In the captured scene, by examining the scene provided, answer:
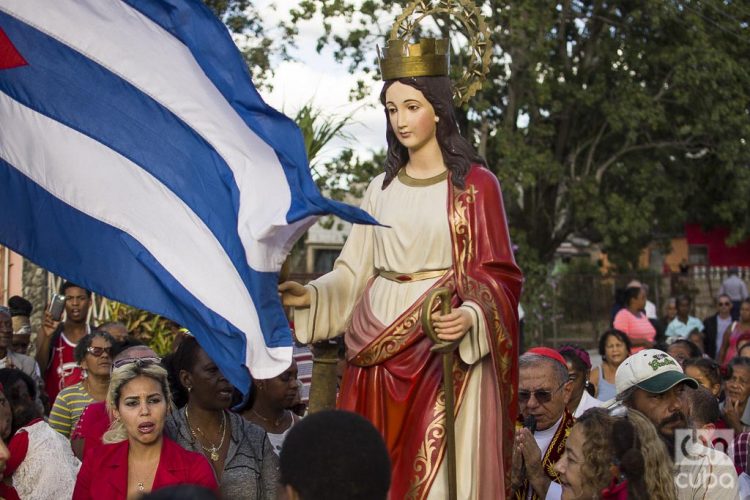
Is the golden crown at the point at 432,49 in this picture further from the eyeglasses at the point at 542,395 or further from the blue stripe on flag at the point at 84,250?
the eyeglasses at the point at 542,395

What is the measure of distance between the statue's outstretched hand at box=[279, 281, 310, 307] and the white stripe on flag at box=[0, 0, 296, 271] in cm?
40

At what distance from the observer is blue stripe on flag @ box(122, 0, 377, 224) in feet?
17.7

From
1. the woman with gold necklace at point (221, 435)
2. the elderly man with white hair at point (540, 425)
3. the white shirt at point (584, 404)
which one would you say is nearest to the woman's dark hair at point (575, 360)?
the white shirt at point (584, 404)

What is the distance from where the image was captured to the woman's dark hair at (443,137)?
584cm

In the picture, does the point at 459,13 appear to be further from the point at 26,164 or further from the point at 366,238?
the point at 26,164

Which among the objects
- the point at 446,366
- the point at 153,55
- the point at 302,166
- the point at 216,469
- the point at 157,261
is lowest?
the point at 216,469

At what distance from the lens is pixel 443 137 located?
19.5 ft

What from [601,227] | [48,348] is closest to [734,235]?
[601,227]

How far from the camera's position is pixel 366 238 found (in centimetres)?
612

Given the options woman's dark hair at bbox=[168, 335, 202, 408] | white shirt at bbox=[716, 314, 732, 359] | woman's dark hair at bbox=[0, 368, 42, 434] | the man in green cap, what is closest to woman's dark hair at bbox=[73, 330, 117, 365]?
woman's dark hair at bbox=[0, 368, 42, 434]

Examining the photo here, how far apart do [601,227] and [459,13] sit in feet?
64.0

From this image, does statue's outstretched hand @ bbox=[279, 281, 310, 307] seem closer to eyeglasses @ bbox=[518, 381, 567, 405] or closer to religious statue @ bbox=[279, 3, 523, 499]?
religious statue @ bbox=[279, 3, 523, 499]

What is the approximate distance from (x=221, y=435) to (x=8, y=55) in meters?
1.94

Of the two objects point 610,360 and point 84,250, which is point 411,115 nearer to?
point 84,250
